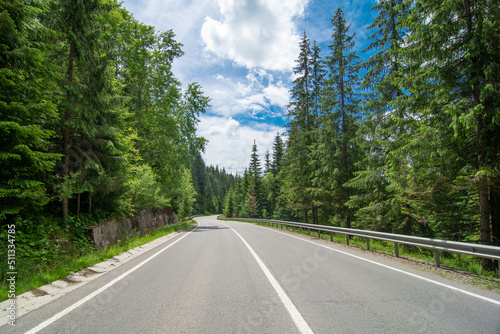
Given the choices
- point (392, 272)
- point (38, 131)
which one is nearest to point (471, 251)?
point (392, 272)

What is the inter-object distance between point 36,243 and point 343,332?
801cm

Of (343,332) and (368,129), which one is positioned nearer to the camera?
(343,332)

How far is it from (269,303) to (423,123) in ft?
26.8

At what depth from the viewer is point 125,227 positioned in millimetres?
11852

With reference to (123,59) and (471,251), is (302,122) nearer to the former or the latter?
(123,59)

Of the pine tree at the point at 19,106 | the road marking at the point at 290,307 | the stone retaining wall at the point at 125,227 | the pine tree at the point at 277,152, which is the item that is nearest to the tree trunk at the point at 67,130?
the stone retaining wall at the point at 125,227

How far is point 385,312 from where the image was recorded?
11.5ft

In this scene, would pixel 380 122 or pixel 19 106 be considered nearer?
pixel 19 106

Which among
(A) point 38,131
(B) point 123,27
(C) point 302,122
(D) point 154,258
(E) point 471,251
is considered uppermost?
(B) point 123,27

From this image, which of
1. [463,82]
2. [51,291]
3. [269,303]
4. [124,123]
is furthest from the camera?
[124,123]

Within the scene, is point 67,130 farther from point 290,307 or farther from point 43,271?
point 290,307

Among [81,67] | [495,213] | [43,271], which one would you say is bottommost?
[43,271]

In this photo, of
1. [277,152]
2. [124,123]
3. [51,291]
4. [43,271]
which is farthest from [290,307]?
[277,152]

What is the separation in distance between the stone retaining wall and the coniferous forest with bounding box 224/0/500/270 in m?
11.5
